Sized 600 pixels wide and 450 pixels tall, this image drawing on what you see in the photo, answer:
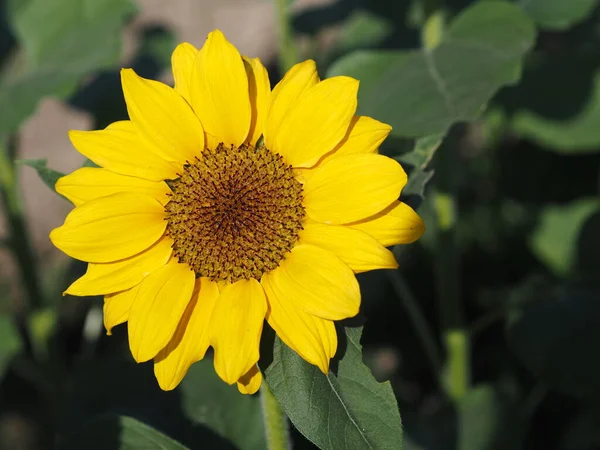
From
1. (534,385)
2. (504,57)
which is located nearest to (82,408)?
(504,57)

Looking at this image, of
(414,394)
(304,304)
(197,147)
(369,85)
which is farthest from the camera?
(414,394)

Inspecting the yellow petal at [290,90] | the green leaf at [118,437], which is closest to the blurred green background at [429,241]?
the green leaf at [118,437]

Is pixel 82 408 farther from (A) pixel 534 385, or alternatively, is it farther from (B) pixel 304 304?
(A) pixel 534 385

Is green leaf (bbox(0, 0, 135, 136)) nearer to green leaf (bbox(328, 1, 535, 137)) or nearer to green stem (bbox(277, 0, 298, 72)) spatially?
green stem (bbox(277, 0, 298, 72))

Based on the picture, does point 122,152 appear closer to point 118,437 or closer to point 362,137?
point 362,137

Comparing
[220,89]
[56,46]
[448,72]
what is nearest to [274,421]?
Result: [220,89]

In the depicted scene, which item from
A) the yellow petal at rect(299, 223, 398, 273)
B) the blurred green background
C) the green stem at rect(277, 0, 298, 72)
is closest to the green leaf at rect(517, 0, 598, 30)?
the blurred green background

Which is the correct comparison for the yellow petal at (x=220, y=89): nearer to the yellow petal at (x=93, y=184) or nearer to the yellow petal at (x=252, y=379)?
the yellow petal at (x=93, y=184)
